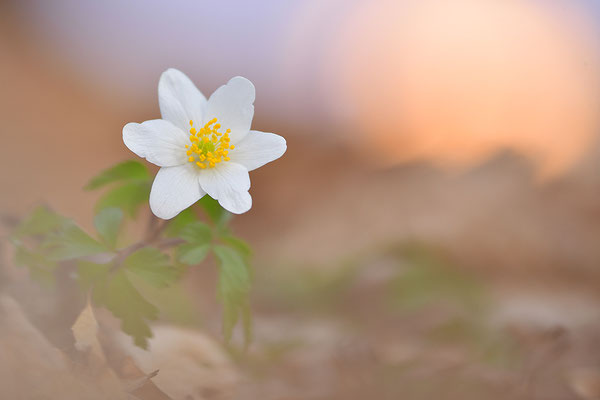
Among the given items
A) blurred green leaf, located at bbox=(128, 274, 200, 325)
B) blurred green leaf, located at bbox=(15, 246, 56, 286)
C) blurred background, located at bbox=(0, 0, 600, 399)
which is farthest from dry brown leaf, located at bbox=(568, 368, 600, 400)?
blurred green leaf, located at bbox=(15, 246, 56, 286)

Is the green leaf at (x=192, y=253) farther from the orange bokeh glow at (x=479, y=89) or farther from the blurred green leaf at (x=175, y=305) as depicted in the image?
the orange bokeh glow at (x=479, y=89)

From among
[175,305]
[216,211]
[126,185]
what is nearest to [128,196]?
[126,185]

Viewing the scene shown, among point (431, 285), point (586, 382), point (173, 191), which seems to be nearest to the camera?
point (173, 191)

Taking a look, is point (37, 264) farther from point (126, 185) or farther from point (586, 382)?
point (586, 382)

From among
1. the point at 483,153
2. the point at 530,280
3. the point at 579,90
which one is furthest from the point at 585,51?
the point at 530,280

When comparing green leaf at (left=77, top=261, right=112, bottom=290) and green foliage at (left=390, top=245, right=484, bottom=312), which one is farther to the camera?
green foliage at (left=390, top=245, right=484, bottom=312)

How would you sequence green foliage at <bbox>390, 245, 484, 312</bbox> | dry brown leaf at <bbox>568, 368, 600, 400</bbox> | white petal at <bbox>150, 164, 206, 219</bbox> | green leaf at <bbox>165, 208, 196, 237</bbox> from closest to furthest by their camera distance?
white petal at <bbox>150, 164, 206, 219</bbox> → green leaf at <bbox>165, 208, 196, 237</bbox> → dry brown leaf at <bbox>568, 368, 600, 400</bbox> → green foliage at <bbox>390, 245, 484, 312</bbox>

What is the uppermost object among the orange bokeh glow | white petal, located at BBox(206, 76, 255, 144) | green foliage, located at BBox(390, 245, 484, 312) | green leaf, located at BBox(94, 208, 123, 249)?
the orange bokeh glow

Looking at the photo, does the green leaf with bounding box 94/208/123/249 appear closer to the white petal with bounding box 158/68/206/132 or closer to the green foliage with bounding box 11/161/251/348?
the green foliage with bounding box 11/161/251/348
